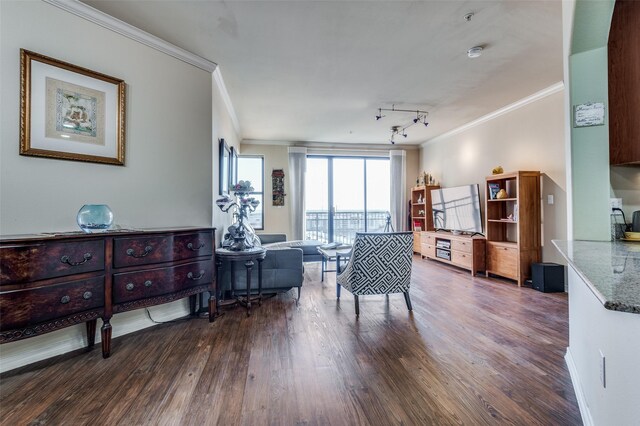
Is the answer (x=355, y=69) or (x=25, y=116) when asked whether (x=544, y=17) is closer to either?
(x=355, y=69)

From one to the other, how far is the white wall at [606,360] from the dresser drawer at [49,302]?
267cm

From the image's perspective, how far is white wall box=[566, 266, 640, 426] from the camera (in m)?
0.86

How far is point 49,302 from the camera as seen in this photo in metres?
1.69

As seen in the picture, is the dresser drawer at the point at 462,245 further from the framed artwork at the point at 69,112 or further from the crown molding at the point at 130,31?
the framed artwork at the point at 69,112

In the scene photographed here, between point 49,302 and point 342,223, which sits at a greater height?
point 342,223

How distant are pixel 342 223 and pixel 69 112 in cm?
570

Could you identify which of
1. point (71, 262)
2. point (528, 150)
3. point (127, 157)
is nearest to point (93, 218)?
point (71, 262)

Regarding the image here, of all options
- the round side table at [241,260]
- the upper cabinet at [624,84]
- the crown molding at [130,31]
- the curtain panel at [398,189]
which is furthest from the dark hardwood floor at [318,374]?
the curtain panel at [398,189]

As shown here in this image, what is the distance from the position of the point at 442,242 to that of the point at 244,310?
4.01m

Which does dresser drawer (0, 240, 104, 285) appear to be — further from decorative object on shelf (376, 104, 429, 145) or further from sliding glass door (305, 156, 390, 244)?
sliding glass door (305, 156, 390, 244)

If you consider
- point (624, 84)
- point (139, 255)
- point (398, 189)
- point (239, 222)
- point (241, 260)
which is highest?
point (624, 84)

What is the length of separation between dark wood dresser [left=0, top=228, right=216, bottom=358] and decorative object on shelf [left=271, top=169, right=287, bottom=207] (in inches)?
155

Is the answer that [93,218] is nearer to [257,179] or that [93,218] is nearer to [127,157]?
[127,157]

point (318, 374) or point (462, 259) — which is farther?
point (462, 259)
